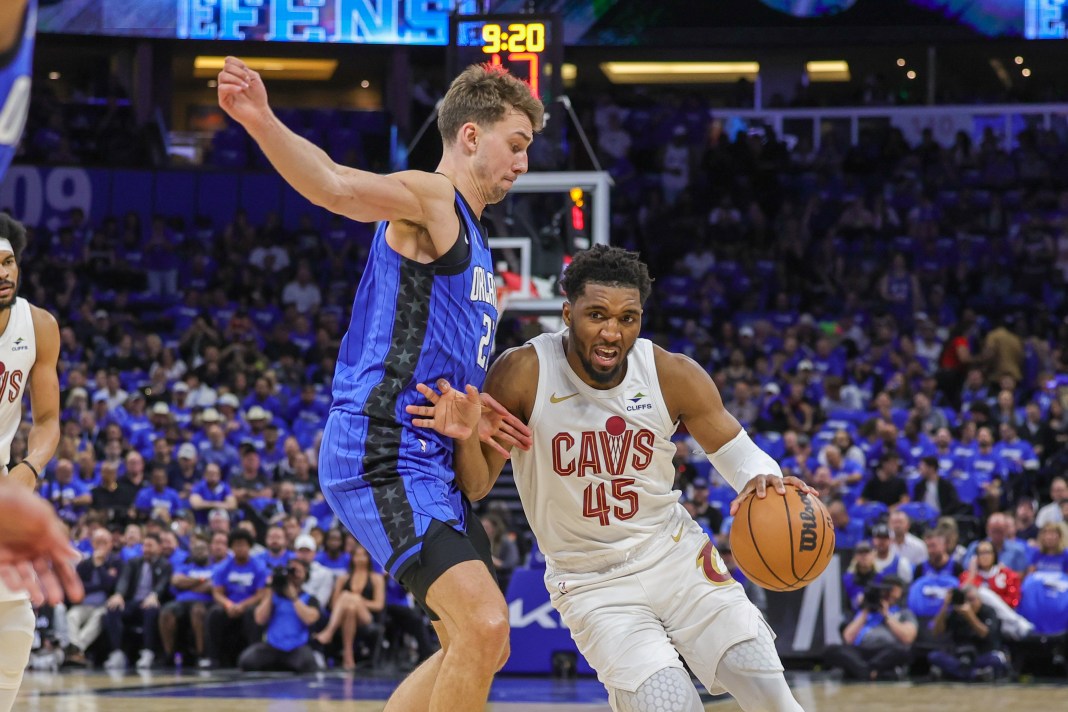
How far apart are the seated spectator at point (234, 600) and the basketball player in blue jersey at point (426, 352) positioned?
8.56 metres

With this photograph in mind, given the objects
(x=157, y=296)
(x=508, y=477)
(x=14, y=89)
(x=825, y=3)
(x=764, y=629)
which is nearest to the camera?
(x=14, y=89)

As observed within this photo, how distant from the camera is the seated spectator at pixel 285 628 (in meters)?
12.6

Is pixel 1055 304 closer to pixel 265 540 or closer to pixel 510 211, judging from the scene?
pixel 510 211

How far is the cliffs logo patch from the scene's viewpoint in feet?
16.9

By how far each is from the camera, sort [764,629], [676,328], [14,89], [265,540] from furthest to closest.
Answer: [676,328], [265,540], [764,629], [14,89]

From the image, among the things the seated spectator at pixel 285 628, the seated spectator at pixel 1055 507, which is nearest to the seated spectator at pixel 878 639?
the seated spectator at pixel 1055 507

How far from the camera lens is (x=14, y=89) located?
214 centimetres

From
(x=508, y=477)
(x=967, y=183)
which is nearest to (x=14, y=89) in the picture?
(x=508, y=477)

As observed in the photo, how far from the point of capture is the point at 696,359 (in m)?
18.2

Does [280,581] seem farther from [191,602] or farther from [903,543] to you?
[903,543]

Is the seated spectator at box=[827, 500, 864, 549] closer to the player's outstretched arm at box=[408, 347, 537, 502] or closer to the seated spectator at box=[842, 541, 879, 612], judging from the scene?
the seated spectator at box=[842, 541, 879, 612]

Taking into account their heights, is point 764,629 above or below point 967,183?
below

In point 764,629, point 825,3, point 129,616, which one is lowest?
point 129,616

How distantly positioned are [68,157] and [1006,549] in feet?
55.0
